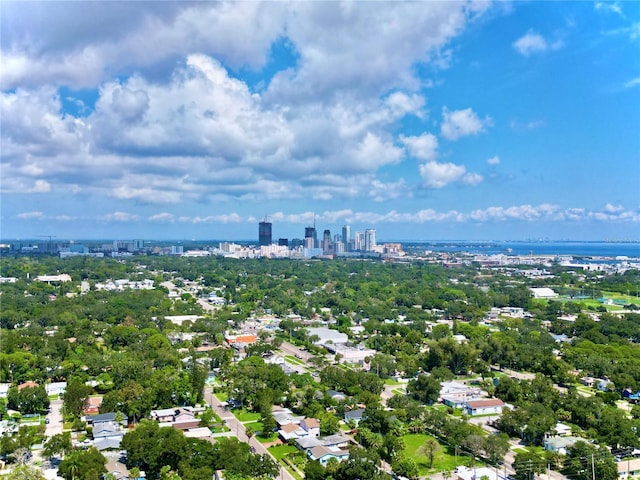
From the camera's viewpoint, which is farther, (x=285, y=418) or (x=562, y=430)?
(x=285, y=418)

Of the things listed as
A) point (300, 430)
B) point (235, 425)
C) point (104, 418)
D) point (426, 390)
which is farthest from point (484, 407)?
point (104, 418)

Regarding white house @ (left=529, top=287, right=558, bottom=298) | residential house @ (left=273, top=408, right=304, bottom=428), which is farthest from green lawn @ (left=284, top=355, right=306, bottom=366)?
white house @ (left=529, top=287, right=558, bottom=298)

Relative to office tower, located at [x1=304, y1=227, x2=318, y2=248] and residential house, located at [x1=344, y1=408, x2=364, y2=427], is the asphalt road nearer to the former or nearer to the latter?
residential house, located at [x1=344, y1=408, x2=364, y2=427]

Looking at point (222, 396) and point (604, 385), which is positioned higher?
point (604, 385)

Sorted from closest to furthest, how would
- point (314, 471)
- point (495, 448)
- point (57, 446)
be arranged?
1. point (314, 471)
2. point (57, 446)
3. point (495, 448)

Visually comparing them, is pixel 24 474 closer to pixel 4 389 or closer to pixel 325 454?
pixel 325 454

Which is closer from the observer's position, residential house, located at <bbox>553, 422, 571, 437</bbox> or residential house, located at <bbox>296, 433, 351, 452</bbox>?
residential house, located at <bbox>296, 433, 351, 452</bbox>

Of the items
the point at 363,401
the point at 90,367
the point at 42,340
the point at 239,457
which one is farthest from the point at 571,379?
the point at 42,340
